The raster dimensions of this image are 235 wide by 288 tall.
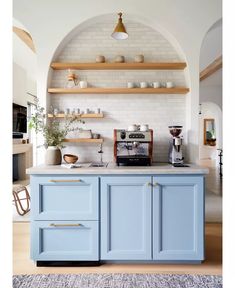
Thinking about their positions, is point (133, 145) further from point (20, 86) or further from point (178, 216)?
point (20, 86)

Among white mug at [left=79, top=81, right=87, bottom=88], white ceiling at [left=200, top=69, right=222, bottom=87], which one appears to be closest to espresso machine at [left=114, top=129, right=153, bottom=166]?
white mug at [left=79, top=81, right=87, bottom=88]

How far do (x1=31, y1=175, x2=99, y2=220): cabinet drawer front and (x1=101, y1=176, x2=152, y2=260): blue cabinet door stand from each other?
101mm

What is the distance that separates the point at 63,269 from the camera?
224 centimetres

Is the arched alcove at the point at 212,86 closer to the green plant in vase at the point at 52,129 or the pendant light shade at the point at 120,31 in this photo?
the pendant light shade at the point at 120,31

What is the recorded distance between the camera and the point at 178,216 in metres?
2.22

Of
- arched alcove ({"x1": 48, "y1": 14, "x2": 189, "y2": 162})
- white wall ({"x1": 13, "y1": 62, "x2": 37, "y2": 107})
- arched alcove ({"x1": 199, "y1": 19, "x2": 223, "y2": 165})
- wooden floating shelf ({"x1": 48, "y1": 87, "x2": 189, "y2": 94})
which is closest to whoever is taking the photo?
wooden floating shelf ({"x1": 48, "y1": 87, "x2": 189, "y2": 94})

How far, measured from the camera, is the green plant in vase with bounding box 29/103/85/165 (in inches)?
99.4

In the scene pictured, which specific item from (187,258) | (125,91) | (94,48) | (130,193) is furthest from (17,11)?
(187,258)

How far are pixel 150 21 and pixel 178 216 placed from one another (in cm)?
218

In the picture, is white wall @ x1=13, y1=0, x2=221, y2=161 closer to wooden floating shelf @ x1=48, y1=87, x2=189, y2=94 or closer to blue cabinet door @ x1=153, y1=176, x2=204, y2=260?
wooden floating shelf @ x1=48, y1=87, x2=189, y2=94

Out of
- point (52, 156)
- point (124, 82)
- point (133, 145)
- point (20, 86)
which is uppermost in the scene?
point (20, 86)

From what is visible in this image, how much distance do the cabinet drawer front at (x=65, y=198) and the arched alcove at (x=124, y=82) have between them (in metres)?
0.79

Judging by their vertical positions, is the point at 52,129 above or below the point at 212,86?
below

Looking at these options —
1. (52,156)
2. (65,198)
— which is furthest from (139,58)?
(65,198)
